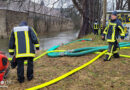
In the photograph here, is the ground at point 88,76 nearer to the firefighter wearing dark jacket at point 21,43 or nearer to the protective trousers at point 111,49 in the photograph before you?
the protective trousers at point 111,49

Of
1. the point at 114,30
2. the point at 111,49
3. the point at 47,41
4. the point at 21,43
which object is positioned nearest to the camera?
the point at 21,43

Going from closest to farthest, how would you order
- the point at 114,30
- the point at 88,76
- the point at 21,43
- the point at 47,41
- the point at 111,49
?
1. the point at 21,43
2. the point at 88,76
3. the point at 114,30
4. the point at 111,49
5. the point at 47,41

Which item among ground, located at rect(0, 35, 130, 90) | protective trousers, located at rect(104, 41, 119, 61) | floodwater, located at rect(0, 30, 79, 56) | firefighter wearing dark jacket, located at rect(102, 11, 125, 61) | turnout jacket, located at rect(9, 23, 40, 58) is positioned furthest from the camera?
floodwater, located at rect(0, 30, 79, 56)

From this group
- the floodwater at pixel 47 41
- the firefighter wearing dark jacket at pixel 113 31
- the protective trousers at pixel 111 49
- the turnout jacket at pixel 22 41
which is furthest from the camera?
the floodwater at pixel 47 41

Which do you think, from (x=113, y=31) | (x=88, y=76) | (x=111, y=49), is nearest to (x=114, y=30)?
(x=113, y=31)

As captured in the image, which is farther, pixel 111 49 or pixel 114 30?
pixel 111 49

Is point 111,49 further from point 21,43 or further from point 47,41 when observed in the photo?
point 47,41

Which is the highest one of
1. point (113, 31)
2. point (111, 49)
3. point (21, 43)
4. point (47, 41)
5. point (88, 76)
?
point (113, 31)

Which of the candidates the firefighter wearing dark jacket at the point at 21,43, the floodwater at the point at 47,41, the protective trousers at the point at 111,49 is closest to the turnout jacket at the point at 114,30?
the protective trousers at the point at 111,49

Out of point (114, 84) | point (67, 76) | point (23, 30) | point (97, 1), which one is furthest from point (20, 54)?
point (97, 1)

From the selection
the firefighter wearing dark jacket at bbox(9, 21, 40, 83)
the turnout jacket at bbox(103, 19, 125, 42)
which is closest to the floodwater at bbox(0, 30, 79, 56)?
the firefighter wearing dark jacket at bbox(9, 21, 40, 83)

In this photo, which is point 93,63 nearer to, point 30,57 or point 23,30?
point 30,57

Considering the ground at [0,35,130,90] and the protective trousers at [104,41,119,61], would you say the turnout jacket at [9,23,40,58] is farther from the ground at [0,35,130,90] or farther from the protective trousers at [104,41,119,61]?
the protective trousers at [104,41,119,61]

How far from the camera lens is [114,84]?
329 centimetres
